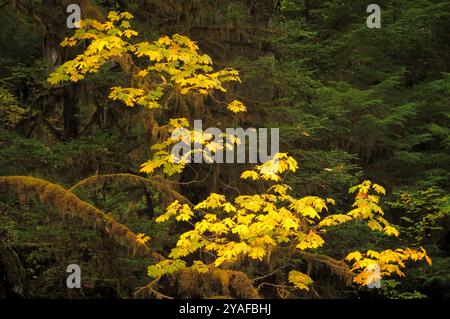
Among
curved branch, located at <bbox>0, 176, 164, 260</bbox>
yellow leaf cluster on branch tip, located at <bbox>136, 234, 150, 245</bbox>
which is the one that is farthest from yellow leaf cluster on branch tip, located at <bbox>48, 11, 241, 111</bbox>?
yellow leaf cluster on branch tip, located at <bbox>136, 234, 150, 245</bbox>

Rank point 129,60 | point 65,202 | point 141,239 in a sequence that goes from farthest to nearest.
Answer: point 129,60
point 141,239
point 65,202

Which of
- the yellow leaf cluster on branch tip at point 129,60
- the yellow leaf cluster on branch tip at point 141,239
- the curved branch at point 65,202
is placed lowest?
the yellow leaf cluster on branch tip at point 141,239

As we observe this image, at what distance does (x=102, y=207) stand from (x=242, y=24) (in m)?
4.42

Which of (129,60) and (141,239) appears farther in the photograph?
(129,60)

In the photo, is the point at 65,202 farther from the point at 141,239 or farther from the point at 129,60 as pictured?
the point at 129,60

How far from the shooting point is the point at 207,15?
11641 mm

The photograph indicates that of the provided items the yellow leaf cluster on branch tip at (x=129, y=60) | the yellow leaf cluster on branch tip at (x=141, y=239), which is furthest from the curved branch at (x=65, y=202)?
the yellow leaf cluster on branch tip at (x=129, y=60)

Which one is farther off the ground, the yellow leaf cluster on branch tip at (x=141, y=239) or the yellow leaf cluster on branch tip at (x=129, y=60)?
the yellow leaf cluster on branch tip at (x=129, y=60)

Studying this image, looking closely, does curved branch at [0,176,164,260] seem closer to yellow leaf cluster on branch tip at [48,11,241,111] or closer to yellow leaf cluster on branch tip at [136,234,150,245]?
yellow leaf cluster on branch tip at [136,234,150,245]

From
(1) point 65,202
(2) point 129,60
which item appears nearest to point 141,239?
(1) point 65,202

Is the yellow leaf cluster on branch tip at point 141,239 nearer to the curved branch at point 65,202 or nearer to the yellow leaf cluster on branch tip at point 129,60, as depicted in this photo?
the curved branch at point 65,202

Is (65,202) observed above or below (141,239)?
above
